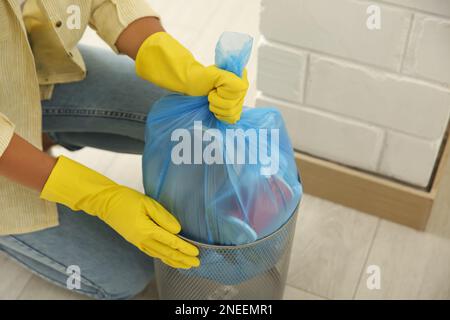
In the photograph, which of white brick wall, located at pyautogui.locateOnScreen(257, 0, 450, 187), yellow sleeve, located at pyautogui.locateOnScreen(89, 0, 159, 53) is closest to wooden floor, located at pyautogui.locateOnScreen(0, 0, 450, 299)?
white brick wall, located at pyautogui.locateOnScreen(257, 0, 450, 187)

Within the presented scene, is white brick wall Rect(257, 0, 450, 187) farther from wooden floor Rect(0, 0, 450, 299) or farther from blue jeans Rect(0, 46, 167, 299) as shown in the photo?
blue jeans Rect(0, 46, 167, 299)

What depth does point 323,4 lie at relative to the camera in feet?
3.97

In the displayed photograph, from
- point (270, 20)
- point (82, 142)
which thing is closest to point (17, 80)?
point (82, 142)

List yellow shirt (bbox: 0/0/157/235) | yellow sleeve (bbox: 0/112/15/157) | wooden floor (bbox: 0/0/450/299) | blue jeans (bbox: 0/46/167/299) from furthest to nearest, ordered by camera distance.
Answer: wooden floor (bbox: 0/0/450/299)
blue jeans (bbox: 0/46/167/299)
yellow shirt (bbox: 0/0/157/235)
yellow sleeve (bbox: 0/112/15/157)

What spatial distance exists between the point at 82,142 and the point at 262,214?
53 centimetres

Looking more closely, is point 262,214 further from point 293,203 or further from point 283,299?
A: point 283,299

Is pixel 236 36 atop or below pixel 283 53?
atop

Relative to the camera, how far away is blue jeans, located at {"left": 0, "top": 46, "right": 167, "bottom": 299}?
130 cm

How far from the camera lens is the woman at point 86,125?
1.06 meters

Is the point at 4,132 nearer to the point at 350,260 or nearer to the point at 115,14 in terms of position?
the point at 115,14

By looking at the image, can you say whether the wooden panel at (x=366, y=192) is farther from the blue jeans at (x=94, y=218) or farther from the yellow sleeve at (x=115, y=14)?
the yellow sleeve at (x=115, y=14)

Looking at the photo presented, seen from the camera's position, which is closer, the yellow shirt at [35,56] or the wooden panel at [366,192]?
the yellow shirt at [35,56]

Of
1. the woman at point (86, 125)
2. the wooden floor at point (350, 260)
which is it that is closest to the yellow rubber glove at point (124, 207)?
the woman at point (86, 125)

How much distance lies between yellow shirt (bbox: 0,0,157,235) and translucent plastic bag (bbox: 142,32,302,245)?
0.20 metres
